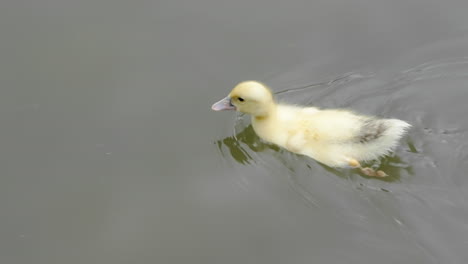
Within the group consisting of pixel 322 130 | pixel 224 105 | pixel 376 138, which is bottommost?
pixel 376 138

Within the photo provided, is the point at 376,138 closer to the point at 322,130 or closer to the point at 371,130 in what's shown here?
the point at 371,130

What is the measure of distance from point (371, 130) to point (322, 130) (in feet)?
1.06

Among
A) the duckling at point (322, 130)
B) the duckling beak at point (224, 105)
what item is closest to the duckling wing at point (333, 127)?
the duckling at point (322, 130)

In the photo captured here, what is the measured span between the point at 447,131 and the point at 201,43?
1.99 m

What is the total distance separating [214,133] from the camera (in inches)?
179

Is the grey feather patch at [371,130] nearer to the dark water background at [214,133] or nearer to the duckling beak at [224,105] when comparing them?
the dark water background at [214,133]

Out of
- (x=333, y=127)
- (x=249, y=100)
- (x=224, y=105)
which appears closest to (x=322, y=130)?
(x=333, y=127)

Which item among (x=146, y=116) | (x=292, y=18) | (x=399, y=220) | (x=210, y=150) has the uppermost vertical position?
(x=292, y=18)

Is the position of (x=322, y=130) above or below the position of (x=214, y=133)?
below

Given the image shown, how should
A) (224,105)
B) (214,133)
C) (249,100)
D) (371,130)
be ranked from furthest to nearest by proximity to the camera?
(214,133) < (224,105) < (249,100) < (371,130)

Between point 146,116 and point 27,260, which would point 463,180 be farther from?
point 27,260

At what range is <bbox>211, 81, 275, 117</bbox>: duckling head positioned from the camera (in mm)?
4312

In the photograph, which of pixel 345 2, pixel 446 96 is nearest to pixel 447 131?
pixel 446 96

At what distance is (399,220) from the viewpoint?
3.87 metres
